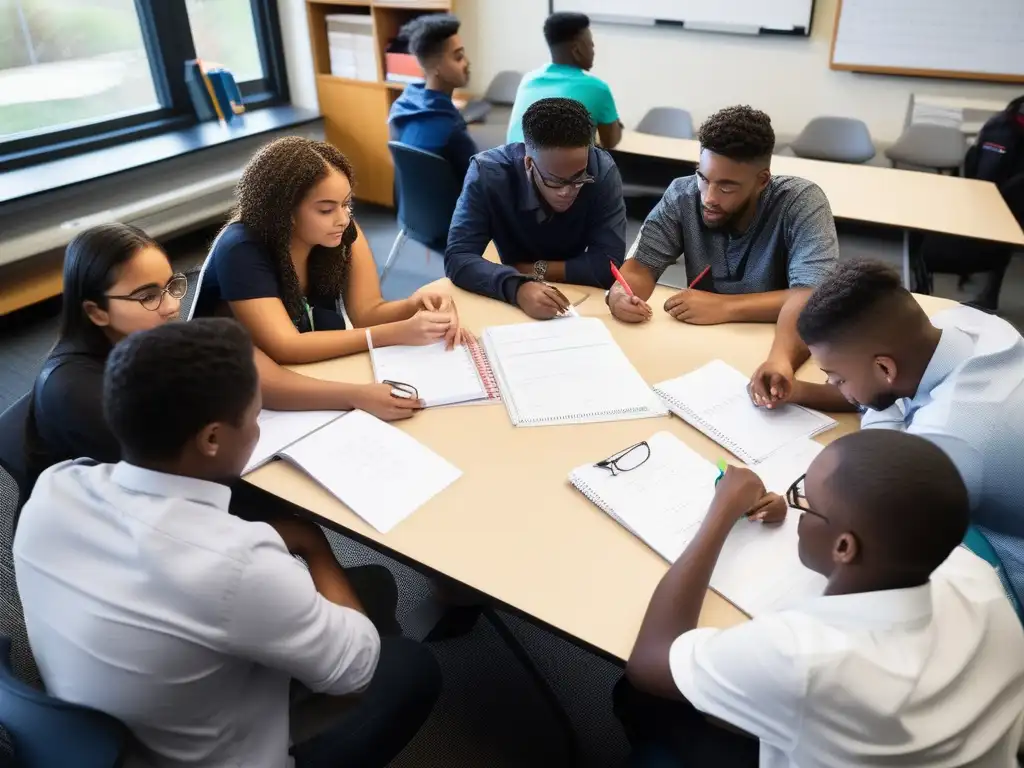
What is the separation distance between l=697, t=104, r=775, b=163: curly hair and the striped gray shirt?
15 cm

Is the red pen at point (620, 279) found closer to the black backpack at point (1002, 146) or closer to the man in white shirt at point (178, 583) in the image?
the man in white shirt at point (178, 583)

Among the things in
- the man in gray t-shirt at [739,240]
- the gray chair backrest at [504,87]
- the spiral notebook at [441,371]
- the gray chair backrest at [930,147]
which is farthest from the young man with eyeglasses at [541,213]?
the gray chair backrest at [504,87]

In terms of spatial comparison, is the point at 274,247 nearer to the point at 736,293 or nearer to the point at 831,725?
the point at 736,293

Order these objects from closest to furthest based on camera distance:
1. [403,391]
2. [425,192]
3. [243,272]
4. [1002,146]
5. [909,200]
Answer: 1. [403,391]
2. [243,272]
3. [909,200]
4. [425,192]
5. [1002,146]

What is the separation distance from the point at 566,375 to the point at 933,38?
11.9 feet

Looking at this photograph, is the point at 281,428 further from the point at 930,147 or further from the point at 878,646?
the point at 930,147

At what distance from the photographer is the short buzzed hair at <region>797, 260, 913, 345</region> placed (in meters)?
1.25

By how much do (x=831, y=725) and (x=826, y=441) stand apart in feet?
2.35

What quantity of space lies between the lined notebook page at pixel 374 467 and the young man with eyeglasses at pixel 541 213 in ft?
2.13

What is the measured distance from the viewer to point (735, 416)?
1.46 meters

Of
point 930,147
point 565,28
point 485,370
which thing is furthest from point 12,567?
point 930,147

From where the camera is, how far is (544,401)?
151cm

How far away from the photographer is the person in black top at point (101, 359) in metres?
1.29

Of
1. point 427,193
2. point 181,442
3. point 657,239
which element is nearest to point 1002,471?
point 657,239
